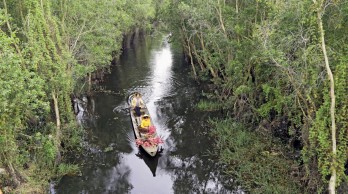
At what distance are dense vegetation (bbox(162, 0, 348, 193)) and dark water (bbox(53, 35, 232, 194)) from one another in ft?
5.10

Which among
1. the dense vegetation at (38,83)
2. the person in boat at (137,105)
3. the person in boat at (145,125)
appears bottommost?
the person in boat at (137,105)

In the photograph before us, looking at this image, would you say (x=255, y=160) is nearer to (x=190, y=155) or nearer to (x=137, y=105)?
(x=190, y=155)

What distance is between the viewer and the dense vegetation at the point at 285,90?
10.3 metres

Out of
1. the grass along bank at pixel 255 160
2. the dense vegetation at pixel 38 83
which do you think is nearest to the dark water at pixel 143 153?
the grass along bank at pixel 255 160

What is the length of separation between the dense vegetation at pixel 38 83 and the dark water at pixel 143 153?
137 cm

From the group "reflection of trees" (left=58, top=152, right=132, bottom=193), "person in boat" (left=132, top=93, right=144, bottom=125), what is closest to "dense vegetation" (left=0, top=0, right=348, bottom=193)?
"reflection of trees" (left=58, top=152, right=132, bottom=193)

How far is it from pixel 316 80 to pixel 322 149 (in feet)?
7.91

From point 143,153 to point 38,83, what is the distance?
283 inches

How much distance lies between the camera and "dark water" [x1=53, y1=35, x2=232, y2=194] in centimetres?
1465

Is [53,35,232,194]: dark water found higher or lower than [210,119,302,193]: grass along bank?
lower

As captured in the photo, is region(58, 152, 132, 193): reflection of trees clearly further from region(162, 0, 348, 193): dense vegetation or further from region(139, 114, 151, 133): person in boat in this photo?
region(162, 0, 348, 193): dense vegetation

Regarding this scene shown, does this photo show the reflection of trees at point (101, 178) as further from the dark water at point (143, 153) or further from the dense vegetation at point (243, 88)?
the dense vegetation at point (243, 88)

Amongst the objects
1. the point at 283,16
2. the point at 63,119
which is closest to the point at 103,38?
the point at 63,119

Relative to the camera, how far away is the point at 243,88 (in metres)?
16.2
